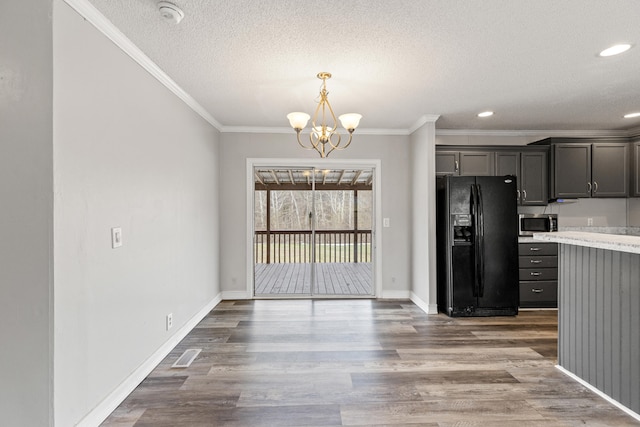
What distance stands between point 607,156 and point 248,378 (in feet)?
17.6

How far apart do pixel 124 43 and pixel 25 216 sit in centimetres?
170

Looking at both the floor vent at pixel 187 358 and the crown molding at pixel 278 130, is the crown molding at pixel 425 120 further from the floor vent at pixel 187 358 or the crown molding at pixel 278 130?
the floor vent at pixel 187 358

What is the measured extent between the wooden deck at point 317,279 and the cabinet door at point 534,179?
8.21 ft

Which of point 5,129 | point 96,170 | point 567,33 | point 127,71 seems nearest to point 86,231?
point 96,170

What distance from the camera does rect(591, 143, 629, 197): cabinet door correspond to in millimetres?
4410

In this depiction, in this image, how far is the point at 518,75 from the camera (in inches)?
110

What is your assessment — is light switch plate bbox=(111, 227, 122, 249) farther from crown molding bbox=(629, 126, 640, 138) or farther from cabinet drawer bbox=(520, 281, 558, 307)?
crown molding bbox=(629, 126, 640, 138)

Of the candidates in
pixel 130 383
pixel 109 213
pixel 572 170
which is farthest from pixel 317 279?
pixel 572 170

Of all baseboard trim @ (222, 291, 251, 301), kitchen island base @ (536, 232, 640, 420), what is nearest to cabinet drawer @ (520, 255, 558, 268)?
kitchen island base @ (536, 232, 640, 420)

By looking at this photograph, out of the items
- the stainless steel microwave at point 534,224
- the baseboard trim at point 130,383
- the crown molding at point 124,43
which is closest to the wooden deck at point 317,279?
the baseboard trim at point 130,383

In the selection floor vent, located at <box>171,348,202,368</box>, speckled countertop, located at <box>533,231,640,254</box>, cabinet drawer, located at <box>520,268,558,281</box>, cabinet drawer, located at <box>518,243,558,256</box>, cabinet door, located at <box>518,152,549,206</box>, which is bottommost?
floor vent, located at <box>171,348,202,368</box>

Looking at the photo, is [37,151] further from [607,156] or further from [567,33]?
[607,156]

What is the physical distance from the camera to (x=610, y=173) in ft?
14.5

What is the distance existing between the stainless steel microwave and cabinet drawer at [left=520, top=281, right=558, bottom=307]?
72 centimetres
